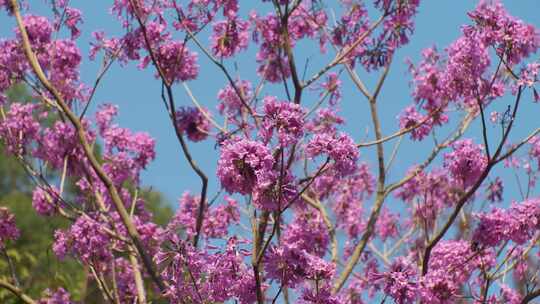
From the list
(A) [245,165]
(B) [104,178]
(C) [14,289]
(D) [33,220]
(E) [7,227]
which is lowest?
(A) [245,165]

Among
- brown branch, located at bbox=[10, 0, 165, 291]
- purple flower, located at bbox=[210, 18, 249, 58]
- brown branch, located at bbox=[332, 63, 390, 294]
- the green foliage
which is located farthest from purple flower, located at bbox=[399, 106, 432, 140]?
the green foliage

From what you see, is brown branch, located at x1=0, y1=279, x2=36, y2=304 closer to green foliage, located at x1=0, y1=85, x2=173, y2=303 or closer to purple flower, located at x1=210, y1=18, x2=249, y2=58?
purple flower, located at x1=210, y1=18, x2=249, y2=58

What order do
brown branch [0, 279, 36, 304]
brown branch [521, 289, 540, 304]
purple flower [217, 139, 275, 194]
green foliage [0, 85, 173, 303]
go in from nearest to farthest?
purple flower [217, 139, 275, 194] < brown branch [521, 289, 540, 304] < brown branch [0, 279, 36, 304] < green foliage [0, 85, 173, 303]

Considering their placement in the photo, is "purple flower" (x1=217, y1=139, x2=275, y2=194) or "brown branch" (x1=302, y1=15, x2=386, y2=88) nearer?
"purple flower" (x1=217, y1=139, x2=275, y2=194)

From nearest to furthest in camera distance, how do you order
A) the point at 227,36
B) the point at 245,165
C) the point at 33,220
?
the point at 245,165
the point at 227,36
the point at 33,220

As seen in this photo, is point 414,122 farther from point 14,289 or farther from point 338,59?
point 14,289

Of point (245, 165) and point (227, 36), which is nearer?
point (245, 165)

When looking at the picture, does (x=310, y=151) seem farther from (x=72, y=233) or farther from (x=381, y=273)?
(x=72, y=233)

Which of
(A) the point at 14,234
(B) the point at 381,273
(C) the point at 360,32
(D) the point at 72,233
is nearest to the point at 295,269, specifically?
(B) the point at 381,273

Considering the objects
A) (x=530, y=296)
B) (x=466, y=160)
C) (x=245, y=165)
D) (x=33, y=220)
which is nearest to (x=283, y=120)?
(x=245, y=165)

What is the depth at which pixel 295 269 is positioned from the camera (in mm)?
5688

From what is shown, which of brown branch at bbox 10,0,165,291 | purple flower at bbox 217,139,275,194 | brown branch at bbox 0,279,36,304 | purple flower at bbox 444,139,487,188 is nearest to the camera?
purple flower at bbox 217,139,275,194

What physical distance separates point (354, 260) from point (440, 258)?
2.84 ft

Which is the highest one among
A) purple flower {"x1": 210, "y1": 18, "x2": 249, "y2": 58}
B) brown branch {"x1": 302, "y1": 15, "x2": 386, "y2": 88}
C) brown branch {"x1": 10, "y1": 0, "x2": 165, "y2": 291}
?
purple flower {"x1": 210, "y1": 18, "x2": 249, "y2": 58}
